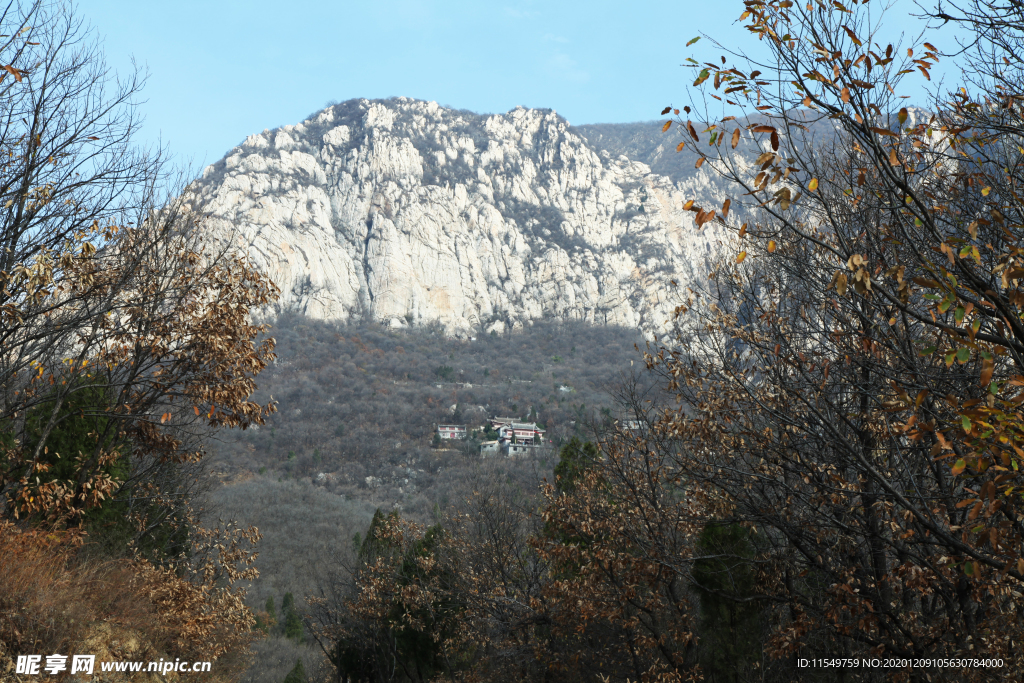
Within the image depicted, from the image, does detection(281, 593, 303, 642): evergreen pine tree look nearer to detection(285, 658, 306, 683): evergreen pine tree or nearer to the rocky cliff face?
detection(285, 658, 306, 683): evergreen pine tree

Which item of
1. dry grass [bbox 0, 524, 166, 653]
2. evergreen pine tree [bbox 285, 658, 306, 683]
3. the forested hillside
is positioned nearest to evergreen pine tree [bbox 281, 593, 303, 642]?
the forested hillside

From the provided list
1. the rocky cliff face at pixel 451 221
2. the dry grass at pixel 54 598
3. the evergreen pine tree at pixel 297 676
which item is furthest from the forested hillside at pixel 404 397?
the dry grass at pixel 54 598

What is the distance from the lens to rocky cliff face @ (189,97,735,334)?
130125mm

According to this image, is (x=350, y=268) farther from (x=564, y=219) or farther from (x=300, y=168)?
(x=564, y=219)

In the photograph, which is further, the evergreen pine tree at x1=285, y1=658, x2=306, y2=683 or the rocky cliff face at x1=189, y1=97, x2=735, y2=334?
the rocky cliff face at x1=189, y1=97, x2=735, y2=334

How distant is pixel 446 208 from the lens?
149m

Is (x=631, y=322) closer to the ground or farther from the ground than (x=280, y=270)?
closer to the ground

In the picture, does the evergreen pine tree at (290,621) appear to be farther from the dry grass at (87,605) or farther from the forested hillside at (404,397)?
the dry grass at (87,605)

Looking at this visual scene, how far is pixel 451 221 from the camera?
5832 inches

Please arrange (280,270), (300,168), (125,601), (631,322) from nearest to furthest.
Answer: (125,601) < (280,270) < (631,322) < (300,168)

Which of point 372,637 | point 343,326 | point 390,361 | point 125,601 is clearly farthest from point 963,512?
point 343,326

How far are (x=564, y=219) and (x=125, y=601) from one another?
150424 millimetres

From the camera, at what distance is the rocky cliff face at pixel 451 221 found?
130 m

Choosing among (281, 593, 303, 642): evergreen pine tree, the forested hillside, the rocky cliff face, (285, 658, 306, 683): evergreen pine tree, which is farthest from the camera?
the rocky cliff face
